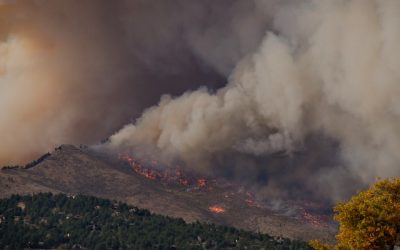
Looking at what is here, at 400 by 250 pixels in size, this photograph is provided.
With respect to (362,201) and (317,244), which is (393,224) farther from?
(317,244)

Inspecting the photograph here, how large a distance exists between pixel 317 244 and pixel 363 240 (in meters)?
7.59

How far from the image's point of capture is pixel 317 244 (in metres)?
84.9

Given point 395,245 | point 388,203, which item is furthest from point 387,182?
point 395,245

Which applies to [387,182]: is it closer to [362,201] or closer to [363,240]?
[362,201]

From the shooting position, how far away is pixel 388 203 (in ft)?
271

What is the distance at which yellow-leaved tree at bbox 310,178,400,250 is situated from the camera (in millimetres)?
80062

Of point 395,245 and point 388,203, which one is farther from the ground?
point 388,203

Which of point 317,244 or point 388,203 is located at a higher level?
point 388,203

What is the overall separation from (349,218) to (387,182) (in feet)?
28.2

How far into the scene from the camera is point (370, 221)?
80.0 meters

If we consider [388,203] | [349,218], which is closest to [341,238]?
[349,218]

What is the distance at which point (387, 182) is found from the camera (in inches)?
3354

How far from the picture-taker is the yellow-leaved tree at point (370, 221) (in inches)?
3152

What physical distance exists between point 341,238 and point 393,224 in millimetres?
7846
